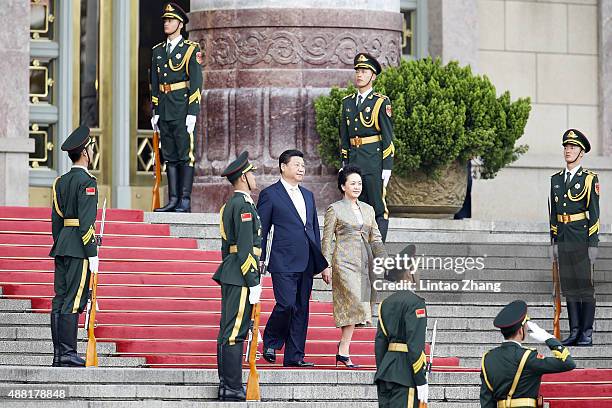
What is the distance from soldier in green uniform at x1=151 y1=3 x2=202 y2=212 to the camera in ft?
63.8

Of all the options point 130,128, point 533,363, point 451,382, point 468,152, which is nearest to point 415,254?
point 451,382

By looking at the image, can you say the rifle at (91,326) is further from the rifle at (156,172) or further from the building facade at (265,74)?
the building facade at (265,74)

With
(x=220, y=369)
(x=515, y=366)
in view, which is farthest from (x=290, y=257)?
(x=515, y=366)

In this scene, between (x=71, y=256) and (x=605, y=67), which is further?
(x=605, y=67)

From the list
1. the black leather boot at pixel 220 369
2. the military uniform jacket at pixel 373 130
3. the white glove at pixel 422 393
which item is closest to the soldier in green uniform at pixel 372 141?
the military uniform jacket at pixel 373 130

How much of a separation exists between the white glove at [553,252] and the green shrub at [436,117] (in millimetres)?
2548

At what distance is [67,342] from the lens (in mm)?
15594

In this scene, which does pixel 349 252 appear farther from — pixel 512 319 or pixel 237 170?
pixel 512 319

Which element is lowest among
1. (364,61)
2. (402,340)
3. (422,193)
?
(402,340)

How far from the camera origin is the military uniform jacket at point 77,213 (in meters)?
15.7

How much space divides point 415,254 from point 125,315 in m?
2.89

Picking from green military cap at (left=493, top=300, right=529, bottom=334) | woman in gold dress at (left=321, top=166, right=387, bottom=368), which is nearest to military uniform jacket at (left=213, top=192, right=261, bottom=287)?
woman in gold dress at (left=321, top=166, right=387, bottom=368)

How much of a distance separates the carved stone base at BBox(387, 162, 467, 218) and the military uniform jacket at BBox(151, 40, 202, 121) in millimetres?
2500

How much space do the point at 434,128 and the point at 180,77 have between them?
275 cm
